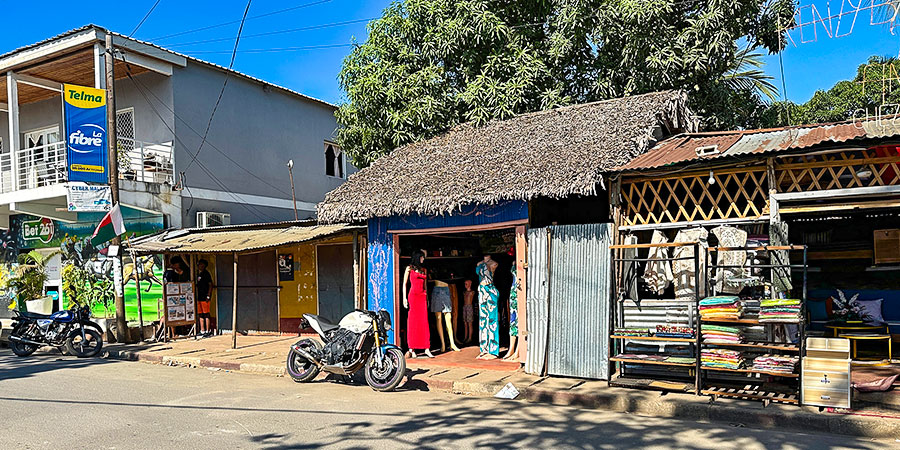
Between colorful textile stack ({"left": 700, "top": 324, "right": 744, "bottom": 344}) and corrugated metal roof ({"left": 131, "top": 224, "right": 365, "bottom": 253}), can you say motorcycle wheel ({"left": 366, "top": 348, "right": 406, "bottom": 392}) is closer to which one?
corrugated metal roof ({"left": 131, "top": 224, "right": 365, "bottom": 253})

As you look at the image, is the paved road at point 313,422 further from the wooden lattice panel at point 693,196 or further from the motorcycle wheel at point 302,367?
the wooden lattice panel at point 693,196

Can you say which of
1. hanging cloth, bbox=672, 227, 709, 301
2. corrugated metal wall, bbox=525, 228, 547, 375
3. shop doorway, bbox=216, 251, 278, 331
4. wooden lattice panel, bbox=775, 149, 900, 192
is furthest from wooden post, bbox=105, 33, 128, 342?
wooden lattice panel, bbox=775, 149, 900, 192

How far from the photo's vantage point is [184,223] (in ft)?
56.2

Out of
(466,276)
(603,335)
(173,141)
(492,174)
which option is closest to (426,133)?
(466,276)

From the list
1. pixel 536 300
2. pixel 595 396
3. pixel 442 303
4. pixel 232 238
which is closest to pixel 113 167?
pixel 232 238

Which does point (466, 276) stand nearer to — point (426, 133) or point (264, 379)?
point (426, 133)

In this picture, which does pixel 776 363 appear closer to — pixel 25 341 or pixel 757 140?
pixel 757 140

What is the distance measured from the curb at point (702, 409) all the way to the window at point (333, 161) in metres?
14.5

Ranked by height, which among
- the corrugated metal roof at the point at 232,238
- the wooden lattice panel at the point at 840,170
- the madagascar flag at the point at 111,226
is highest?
the wooden lattice panel at the point at 840,170

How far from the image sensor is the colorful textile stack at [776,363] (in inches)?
282

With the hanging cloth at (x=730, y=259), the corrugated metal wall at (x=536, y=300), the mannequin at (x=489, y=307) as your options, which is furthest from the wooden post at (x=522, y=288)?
the hanging cloth at (x=730, y=259)

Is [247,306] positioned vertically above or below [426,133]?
below

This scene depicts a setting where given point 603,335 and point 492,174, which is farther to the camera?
point 492,174

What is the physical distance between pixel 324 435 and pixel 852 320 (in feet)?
26.9
